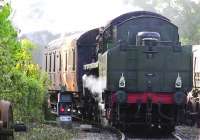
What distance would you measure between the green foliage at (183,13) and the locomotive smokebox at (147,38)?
2774 centimetres

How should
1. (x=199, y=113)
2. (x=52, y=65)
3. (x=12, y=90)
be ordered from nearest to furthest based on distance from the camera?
(x=12, y=90), (x=199, y=113), (x=52, y=65)

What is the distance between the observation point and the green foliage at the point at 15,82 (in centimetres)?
1342

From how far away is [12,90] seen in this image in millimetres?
16062

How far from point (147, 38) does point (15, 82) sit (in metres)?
3.69

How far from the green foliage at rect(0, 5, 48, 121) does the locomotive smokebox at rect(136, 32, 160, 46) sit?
325 cm

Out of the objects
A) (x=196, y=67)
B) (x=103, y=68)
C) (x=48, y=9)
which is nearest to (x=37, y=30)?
(x=48, y=9)

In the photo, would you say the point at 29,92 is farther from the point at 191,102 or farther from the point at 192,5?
the point at 192,5

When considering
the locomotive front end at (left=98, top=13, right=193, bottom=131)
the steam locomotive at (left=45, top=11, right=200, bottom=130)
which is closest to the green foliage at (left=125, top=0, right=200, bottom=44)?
the steam locomotive at (left=45, top=11, right=200, bottom=130)

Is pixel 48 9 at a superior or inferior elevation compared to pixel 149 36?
superior

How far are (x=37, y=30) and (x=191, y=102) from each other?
3001cm

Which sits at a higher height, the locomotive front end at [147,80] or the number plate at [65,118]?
the locomotive front end at [147,80]

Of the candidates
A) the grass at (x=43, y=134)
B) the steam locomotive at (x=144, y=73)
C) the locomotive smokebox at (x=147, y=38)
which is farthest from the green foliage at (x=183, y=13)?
the grass at (x=43, y=134)

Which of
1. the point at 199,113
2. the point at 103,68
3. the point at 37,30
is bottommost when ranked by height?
the point at 199,113

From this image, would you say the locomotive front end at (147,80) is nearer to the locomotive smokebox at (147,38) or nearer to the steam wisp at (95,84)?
the locomotive smokebox at (147,38)
